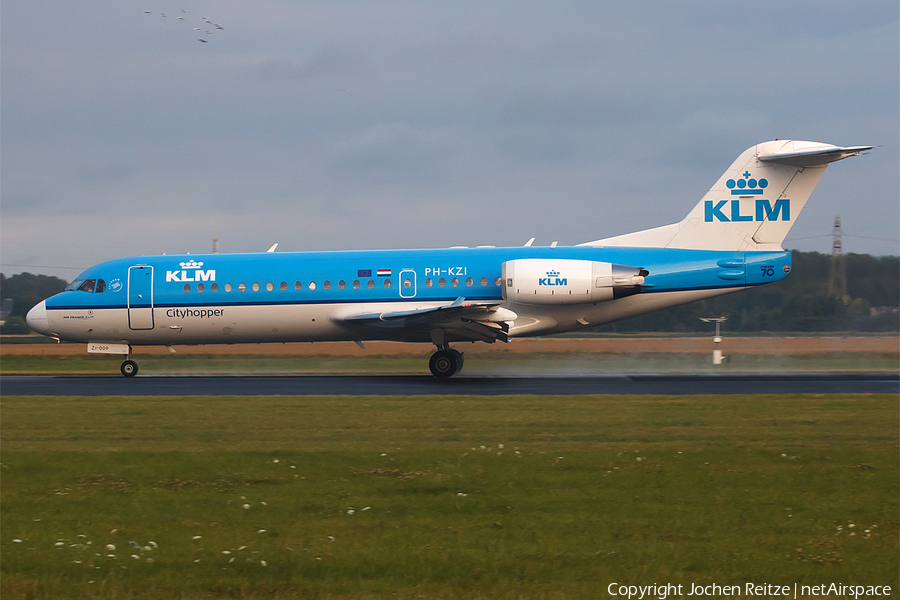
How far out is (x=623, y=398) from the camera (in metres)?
16.9

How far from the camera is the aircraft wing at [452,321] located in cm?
2173

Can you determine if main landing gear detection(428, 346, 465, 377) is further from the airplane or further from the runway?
the runway

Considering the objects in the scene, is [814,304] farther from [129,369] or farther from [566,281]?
[129,369]

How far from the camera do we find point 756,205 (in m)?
23.4

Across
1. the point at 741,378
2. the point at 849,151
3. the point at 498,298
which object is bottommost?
the point at 741,378

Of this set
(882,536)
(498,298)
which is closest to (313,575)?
(882,536)

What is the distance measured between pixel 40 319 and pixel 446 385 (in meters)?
13.7

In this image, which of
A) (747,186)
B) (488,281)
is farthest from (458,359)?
(747,186)

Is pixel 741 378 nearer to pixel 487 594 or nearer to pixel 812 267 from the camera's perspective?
pixel 812 267

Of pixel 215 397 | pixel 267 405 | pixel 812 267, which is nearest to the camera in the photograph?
pixel 267 405

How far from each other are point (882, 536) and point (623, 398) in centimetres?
1016

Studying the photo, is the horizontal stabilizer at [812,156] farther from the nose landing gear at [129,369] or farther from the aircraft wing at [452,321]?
the nose landing gear at [129,369]

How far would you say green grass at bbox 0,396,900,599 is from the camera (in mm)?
5930

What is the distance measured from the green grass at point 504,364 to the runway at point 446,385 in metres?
2.46
